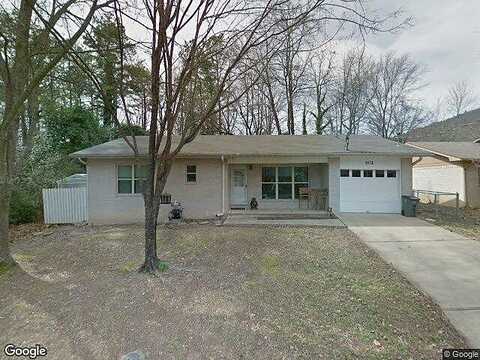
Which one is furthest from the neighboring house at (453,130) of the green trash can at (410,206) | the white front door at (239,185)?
the white front door at (239,185)

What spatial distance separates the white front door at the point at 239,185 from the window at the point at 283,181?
920 mm

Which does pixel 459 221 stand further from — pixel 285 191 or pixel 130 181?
pixel 130 181

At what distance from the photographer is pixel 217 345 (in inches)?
134

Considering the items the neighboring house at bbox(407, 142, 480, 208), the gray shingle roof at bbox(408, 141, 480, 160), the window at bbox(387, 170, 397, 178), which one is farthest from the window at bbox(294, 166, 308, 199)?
the gray shingle roof at bbox(408, 141, 480, 160)

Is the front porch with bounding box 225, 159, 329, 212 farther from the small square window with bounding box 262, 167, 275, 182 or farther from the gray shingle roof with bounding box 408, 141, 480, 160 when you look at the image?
the gray shingle roof with bounding box 408, 141, 480, 160

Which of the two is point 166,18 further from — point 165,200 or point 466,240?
point 466,240

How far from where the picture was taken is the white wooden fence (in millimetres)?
11906

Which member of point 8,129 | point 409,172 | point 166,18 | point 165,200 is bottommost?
point 165,200

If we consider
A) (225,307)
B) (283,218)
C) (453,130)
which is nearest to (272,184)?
(283,218)

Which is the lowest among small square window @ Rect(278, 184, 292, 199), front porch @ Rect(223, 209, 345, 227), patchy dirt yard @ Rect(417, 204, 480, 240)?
patchy dirt yard @ Rect(417, 204, 480, 240)

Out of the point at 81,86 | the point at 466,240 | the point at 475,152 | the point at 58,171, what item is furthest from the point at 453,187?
the point at 58,171

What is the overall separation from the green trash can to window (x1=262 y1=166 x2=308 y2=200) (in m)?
4.22

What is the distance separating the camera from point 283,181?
13914mm

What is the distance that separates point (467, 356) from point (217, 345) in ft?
9.09
